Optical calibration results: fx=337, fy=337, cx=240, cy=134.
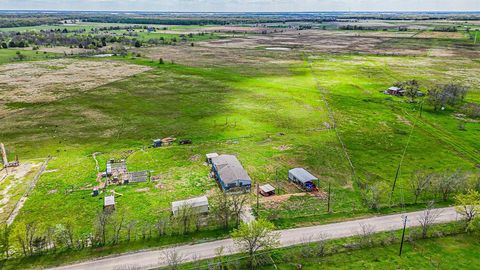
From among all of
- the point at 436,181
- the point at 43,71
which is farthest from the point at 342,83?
the point at 43,71

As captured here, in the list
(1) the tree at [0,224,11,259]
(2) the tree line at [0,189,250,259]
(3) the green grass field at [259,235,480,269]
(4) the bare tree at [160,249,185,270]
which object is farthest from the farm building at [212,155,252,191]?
(1) the tree at [0,224,11,259]

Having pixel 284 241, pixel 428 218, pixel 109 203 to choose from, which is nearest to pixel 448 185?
pixel 428 218

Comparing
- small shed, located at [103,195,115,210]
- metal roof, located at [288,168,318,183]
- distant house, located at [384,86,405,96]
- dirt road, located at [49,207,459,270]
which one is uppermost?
distant house, located at [384,86,405,96]

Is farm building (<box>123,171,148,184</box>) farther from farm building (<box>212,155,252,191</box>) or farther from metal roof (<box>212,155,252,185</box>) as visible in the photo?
metal roof (<box>212,155,252,185</box>)

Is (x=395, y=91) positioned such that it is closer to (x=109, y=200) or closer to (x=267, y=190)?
(x=267, y=190)

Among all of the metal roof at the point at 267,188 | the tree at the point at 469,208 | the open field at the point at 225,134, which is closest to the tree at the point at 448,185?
the open field at the point at 225,134

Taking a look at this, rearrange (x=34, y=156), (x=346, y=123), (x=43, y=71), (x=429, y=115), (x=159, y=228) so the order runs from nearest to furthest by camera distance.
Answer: (x=159, y=228) → (x=34, y=156) → (x=346, y=123) → (x=429, y=115) → (x=43, y=71)

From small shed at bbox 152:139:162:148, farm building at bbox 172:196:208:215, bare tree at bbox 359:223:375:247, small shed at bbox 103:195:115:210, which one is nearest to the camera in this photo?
bare tree at bbox 359:223:375:247

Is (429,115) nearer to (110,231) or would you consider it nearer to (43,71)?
(110,231)
